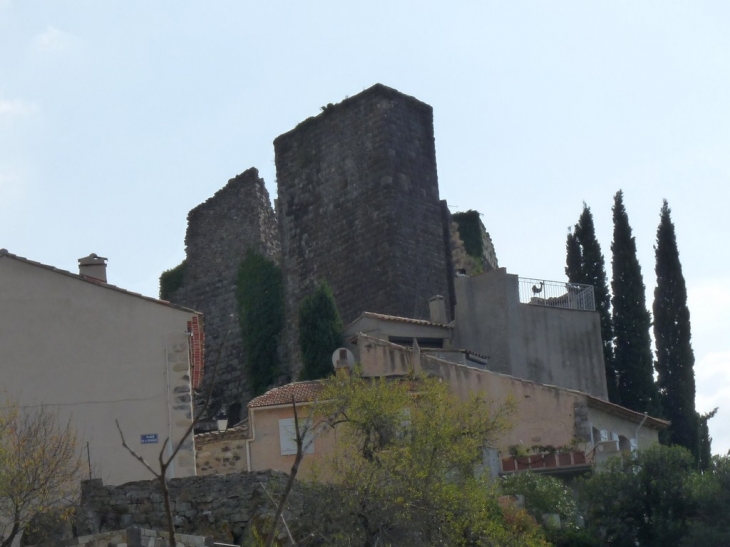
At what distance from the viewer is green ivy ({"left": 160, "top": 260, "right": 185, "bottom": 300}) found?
4778cm

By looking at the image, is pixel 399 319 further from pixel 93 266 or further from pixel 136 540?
pixel 136 540

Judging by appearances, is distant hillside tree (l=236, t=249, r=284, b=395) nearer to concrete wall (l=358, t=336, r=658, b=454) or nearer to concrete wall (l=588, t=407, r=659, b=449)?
concrete wall (l=358, t=336, r=658, b=454)

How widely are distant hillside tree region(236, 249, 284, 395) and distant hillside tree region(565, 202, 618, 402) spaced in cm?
852

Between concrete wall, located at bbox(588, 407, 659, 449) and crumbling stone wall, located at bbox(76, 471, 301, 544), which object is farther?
concrete wall, located at bbox(588, 407, 659, 449)

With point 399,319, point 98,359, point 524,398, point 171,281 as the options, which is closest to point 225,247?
point 171,281

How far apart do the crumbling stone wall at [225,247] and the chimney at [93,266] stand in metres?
17.9

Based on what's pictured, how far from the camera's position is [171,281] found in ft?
157

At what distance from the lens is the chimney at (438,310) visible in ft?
129

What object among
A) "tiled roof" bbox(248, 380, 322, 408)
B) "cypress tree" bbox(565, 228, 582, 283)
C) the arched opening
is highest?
"cypress tree" bbox(565, 228, 582, 283)

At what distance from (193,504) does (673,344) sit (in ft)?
77.1

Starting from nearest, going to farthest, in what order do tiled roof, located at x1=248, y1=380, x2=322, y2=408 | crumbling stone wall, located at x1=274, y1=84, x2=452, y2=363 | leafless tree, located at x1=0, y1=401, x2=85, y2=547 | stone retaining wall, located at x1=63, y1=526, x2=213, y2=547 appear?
stone retaining wall, located at x1=63, y1=526, x2=213, y2=547
leafless tree, located at x1=0, y1=401, x2=85, y2=547
tiled roof, located at x1=248, y1=380, x2=322, y2=408
crumbling stone wall, located at x1=274, y1=84, x2=452, y2=363

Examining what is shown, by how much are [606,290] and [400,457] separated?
22.5 meters

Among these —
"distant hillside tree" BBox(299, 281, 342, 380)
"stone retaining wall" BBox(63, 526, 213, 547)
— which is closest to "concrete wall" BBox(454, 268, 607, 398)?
"distant hillside tree" BBox(299, 281, 342, 380)

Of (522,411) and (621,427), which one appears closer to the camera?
(522,411)
